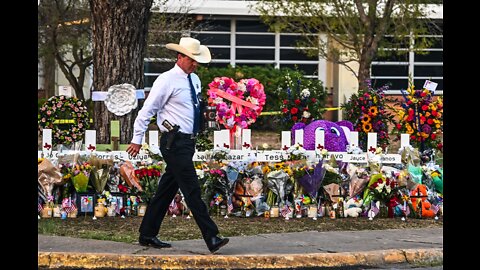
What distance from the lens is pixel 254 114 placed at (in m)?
13.0

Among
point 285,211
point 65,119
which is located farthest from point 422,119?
point 65,119

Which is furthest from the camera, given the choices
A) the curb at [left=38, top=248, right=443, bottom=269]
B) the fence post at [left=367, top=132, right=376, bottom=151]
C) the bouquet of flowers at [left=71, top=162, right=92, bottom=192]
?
the fence post at [left=367, top=132, right=376, bottom=151]

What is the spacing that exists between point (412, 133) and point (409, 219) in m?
2.01

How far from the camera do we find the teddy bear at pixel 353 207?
1168 centimetres

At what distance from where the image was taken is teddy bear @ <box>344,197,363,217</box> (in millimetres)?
11680

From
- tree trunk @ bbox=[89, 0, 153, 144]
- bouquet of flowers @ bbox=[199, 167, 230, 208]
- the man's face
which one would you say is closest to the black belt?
the man's face

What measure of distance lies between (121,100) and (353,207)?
143 inches

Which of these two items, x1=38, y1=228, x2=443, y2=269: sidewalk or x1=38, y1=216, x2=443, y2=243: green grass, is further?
x1=38, y1=216, x2=443, y2=243: green grass

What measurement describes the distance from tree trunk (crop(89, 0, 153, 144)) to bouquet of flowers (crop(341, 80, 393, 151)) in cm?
313

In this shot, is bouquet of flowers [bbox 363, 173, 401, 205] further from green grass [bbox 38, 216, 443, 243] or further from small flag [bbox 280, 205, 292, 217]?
small flag [bbox 280, 205, 292, 217]

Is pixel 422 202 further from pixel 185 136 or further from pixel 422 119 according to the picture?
pixel 185 136

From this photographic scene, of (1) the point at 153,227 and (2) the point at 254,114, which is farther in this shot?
(2) the point at 254,114

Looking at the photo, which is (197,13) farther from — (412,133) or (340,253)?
(340,253)
